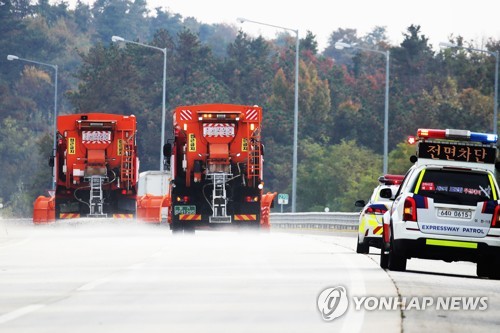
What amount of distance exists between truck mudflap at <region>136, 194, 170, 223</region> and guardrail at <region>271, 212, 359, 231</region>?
6.00 metres

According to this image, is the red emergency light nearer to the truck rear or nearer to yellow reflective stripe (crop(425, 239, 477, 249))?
yellow reflective stripe (crop(425, 239, 477, 249))

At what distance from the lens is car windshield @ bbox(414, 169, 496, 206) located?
2559 cm

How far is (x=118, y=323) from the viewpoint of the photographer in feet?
52.1

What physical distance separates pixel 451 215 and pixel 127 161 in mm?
25844

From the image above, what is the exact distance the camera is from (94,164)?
164 ft

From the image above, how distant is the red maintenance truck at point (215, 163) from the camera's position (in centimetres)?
4391

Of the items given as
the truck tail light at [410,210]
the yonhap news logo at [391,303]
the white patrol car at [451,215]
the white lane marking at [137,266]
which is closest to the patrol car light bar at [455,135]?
the white patrol car at [451,215]

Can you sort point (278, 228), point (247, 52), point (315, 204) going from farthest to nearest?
point (247, 52) < point (315, 204) < point (278, 228)

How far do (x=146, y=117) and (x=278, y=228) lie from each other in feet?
190

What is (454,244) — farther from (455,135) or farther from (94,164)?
(94,164)

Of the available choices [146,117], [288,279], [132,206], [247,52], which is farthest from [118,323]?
[247,52]

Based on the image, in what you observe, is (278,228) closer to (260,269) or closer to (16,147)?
(260,269)

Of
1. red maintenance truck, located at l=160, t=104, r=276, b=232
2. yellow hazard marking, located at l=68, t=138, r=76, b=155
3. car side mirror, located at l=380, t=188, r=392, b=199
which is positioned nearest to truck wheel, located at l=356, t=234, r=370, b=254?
car side mirror, located at l=380, t=188, r=392, b=199

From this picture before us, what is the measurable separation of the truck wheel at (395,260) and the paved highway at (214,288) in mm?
293
